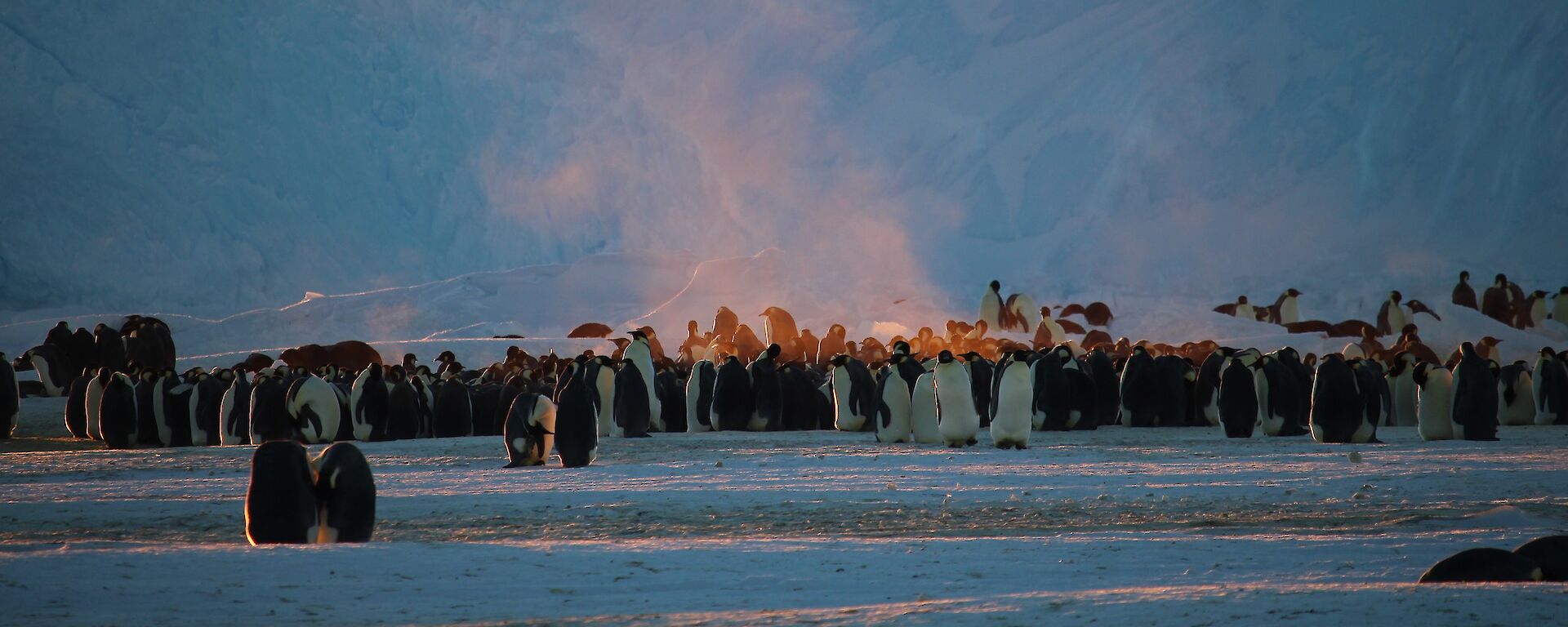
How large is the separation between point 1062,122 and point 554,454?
66.6ft

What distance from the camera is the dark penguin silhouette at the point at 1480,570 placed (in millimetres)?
3645

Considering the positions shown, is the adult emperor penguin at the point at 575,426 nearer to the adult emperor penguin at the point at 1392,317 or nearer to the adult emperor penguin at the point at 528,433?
the adult emperor penguin at the point at 528,433

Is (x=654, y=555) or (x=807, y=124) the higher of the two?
(x=807, y=124)

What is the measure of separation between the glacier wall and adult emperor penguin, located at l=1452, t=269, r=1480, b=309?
7.66ft

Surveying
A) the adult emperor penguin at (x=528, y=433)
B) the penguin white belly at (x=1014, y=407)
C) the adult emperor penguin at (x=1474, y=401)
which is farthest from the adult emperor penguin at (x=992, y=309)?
the adult emperor penguin at (x=528, y=433)

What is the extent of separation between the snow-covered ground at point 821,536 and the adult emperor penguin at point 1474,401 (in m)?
0.33

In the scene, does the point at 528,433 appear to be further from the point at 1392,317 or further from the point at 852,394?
the point at 1392,317

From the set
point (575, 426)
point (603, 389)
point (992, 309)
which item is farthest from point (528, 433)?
point (992, 309)

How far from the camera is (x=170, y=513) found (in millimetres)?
6012

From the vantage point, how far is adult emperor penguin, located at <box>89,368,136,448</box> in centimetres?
1145

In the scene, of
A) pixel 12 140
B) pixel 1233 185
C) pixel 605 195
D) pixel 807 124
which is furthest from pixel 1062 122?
pixel 12 140

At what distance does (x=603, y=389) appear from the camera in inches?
426

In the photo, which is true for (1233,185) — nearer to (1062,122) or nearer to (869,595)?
(1062,122)

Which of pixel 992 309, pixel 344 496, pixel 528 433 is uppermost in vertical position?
pixel 992 309
